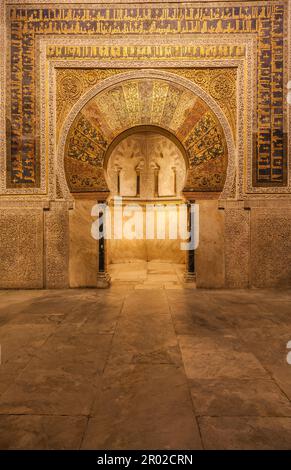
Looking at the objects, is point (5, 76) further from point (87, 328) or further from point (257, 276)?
point (257, 276)

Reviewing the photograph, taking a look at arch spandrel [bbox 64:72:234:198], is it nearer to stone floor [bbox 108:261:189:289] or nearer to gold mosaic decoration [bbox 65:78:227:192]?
gold mosaic decoration [bbox 65:78:227:192]

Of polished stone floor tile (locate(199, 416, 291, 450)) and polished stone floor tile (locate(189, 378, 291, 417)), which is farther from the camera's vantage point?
polished stone floor tile (locate(189, 378, 291, 417))

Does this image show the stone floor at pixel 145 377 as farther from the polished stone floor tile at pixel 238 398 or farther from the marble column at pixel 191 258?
the marble column at pixel 191 258

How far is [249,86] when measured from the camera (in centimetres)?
500

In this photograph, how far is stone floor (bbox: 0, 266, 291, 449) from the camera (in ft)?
4.99

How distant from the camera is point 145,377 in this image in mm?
2117

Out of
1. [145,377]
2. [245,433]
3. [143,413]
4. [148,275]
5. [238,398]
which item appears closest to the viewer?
[245,433]

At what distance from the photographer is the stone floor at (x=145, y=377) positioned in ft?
4.99

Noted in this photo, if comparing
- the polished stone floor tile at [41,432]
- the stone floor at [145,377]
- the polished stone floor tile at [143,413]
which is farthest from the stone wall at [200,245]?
the polished stone floor tile at [41,432]

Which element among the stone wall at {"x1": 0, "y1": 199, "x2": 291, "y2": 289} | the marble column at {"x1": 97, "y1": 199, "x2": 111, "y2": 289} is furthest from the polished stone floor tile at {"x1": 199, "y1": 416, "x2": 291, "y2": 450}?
the marble column at {"x1": 97, "y1": 199, "x2": 111, "y2": 289}

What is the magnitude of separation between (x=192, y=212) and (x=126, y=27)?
3011 millimetres

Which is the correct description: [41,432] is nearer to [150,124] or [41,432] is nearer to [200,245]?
[200,245]

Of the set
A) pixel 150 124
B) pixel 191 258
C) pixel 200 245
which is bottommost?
pixel 191 258

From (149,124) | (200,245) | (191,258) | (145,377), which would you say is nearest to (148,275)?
(191,258)
